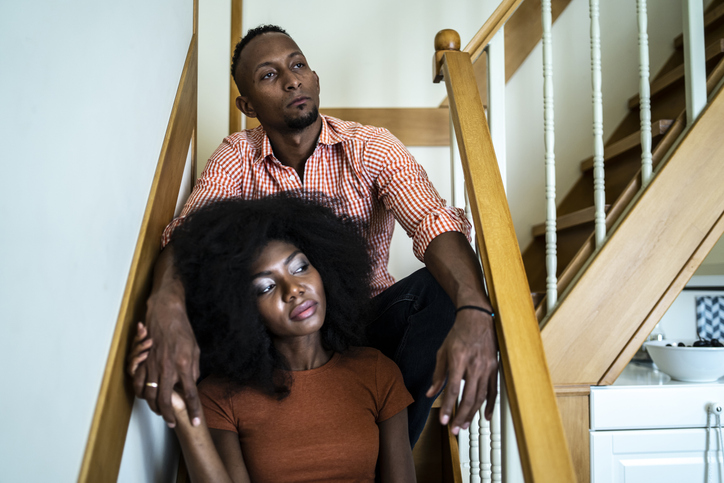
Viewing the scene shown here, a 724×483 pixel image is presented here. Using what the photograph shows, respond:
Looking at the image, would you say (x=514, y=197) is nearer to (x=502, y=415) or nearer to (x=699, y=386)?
(x=699, y=386)

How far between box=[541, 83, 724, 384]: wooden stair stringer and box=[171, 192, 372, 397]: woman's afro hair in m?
0.69

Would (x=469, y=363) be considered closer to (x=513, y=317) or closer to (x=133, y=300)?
(x=513, y=317)

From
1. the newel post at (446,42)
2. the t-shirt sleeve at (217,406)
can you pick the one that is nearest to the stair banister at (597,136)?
the newel post at (446,42)

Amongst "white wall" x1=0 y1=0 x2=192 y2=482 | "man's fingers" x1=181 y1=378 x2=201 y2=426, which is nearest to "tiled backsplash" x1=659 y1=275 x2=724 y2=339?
"man's fingers" x1=181 y1=378 x2=201 y2=426

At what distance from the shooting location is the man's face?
1.60 meters

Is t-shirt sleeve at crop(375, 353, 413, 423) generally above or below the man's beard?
below

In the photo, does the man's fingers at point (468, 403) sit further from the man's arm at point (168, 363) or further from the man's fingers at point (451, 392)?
the man's arm at point (168, 363)

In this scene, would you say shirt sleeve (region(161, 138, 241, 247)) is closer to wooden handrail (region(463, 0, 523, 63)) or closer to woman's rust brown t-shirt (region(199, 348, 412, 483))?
woman's rust brown t-shirt (region(199, 348, 412, 483))

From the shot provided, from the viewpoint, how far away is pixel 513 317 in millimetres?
877

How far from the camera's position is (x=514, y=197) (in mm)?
2609

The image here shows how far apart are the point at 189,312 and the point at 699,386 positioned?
1.59 metres

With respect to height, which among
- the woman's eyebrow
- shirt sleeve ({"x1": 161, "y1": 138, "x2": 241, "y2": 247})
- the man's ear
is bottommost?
the woman's eyebrow

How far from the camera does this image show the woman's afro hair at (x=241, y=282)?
1.07 meters

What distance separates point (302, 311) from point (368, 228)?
1.68ft
